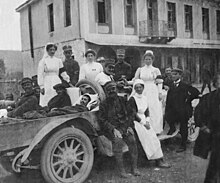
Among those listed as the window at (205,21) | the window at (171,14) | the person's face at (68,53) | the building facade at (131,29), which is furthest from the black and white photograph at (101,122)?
the window at (171,14)

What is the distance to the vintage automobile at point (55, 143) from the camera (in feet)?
10.2

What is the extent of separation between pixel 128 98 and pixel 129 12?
9.24 metres

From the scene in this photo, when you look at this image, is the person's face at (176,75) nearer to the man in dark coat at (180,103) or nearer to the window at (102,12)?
the man in dark coat at (180,103)

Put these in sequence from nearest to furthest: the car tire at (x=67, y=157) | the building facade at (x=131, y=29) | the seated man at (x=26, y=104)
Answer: the car tire at (x=67, y=157) < the seated man at (x=26, y=104) < the building facade at (x=131, y=29)

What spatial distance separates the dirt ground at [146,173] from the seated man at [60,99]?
2.87 ft

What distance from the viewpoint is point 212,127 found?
2.94 metres

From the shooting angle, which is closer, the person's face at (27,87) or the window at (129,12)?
the person's face at (27,87)

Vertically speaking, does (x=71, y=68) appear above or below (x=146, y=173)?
above

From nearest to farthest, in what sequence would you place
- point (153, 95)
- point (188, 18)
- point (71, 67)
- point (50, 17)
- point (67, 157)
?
point (67, 157) → point (153, 95) → point (71, 67) → point (50, 17) → point (188, 18)

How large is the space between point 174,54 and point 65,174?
416 inches

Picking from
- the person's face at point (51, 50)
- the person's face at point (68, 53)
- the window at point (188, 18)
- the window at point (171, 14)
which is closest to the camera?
the person's face at point (51, 50)

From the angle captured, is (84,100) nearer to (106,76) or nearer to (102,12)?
(106,76)

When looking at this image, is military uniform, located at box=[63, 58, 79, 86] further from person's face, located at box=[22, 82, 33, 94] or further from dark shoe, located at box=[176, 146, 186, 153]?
dark shoe, located at box=[176, 146, 186, 153]

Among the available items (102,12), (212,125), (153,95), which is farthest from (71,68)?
(102,12)
